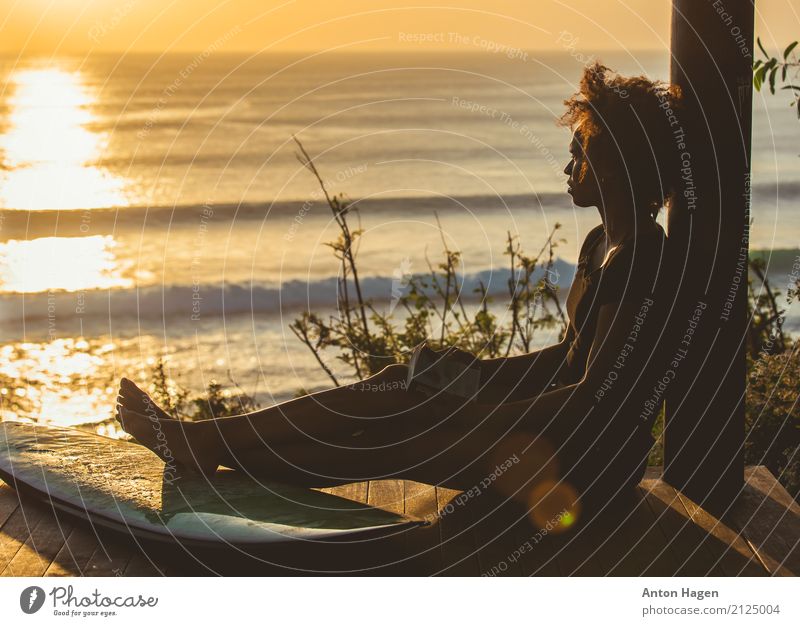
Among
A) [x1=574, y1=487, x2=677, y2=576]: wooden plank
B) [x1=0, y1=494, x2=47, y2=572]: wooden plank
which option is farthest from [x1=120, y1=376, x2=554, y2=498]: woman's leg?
[x1=0, y1=494, x2=47, y2=572]: wooden plank

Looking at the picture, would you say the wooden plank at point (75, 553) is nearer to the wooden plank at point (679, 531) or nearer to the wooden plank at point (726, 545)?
the wooden plank at point (679, 531)

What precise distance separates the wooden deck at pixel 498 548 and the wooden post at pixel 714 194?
41 centimetres

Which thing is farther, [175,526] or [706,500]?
[706,500]

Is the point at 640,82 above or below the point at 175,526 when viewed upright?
above

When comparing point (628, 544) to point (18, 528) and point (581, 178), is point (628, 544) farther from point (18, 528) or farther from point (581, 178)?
point (18, 528)

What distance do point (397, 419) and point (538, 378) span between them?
637 millimetres

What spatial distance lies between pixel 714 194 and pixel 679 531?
3.78ft

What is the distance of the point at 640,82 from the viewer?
3.42 m

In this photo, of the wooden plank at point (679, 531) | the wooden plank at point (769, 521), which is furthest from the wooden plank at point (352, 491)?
the wooden plank at point (769, 521)

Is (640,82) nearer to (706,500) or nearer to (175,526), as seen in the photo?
(706,500)

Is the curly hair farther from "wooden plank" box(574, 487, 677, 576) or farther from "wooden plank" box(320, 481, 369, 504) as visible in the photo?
"wooden plank" box(320, 481, 369, 504)

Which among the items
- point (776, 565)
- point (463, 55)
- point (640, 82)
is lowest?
point (776, 565)

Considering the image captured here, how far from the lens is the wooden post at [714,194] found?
3.53m

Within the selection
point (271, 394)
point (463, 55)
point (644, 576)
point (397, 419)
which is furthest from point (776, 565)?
point (463, 55)
